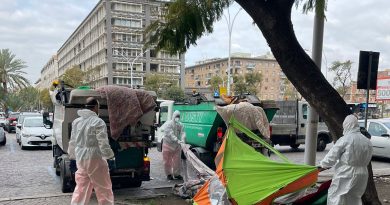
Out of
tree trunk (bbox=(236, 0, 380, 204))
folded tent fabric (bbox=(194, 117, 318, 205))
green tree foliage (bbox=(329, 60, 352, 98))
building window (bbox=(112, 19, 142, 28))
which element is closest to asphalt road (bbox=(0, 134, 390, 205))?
folded tent fabric (bbox=(194, 117, 318, 205))

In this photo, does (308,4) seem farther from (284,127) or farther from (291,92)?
(291,92)

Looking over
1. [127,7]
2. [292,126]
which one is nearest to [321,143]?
[292,126]

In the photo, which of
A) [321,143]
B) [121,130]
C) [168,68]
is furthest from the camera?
[168,68]

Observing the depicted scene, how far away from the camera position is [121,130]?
7.87 m

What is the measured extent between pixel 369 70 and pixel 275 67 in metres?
114

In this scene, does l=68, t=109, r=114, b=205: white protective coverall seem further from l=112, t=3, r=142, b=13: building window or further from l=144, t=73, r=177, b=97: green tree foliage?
l=112, t=3, r=142, b=13: building window

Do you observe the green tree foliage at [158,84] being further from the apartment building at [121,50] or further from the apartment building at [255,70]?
the apartment building at [255,70]

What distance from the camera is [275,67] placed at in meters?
119

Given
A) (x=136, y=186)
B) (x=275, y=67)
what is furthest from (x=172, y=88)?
(x=275, y=67)

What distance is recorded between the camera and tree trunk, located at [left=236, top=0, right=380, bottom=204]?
6055mm

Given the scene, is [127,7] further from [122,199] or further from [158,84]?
[122,199]

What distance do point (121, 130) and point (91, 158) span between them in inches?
73.6

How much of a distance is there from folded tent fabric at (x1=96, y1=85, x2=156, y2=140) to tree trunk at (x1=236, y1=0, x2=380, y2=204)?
10.3ft

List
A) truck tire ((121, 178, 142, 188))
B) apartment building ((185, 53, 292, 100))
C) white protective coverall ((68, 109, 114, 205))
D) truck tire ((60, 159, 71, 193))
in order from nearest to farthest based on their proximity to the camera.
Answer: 1. white protective coverall ((68, 109, 114, 205))
2. truck tire ((60, 159, 71, 193))
3. truck tire ((121, 178, 142, 188))
4. apartment building ((185, 53, 292, 100))
